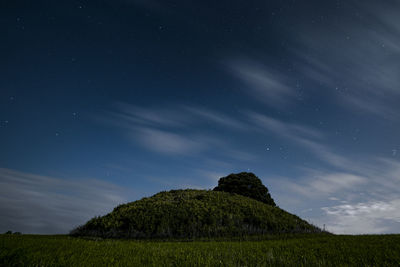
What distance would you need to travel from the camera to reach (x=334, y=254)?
8.00 metres

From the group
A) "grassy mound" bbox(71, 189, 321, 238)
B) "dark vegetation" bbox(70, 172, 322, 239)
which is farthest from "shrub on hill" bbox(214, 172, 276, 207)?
"grassy mound" bbox(71, 189, 321, 238)

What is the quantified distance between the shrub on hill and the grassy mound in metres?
5.69

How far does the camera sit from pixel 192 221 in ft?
52.3

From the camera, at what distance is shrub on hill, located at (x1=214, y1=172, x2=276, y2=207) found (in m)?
25.3

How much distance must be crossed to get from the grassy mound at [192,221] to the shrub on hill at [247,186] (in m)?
5.69

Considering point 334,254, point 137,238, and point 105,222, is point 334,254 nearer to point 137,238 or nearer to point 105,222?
point 137,238

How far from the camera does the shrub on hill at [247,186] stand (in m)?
25.3

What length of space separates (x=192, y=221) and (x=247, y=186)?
1090 centimetres

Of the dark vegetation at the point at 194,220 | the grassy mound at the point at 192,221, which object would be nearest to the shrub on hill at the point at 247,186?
the dark vegetation at the point at 194,220

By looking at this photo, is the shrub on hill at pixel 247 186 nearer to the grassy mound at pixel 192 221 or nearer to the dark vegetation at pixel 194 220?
the dark vegetation at pixel 194 220

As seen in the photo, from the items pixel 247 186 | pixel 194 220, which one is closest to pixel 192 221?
pixel 194 220

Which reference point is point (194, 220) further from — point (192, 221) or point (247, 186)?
point (247, 186)

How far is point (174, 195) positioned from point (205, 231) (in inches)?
269

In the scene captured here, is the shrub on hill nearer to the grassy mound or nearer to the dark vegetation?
the dark vegetation
